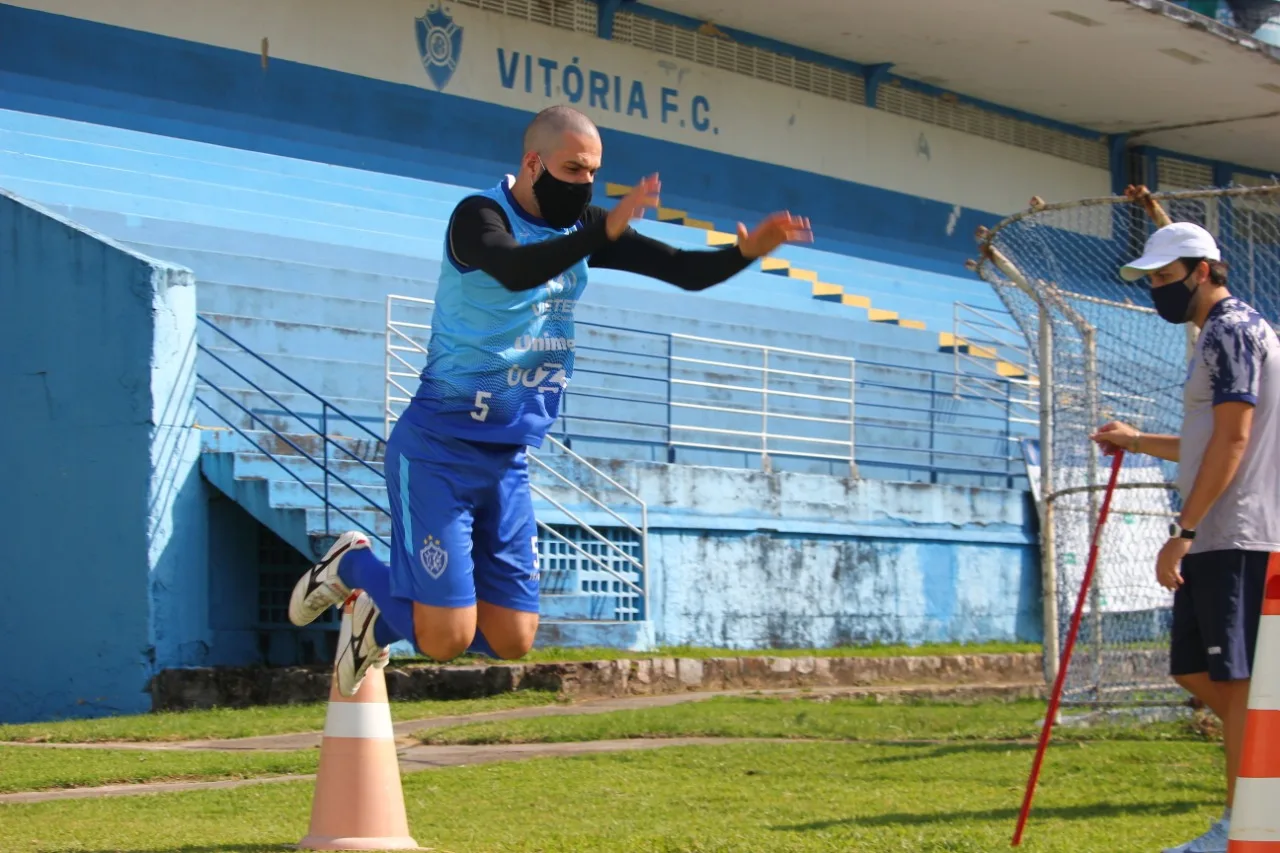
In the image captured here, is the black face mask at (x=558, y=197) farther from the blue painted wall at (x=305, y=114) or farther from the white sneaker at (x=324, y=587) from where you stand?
the blue painted wall at (x=305, y=114)

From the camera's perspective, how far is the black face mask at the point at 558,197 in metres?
5.73

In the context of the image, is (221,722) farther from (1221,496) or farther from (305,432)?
(1221,496)

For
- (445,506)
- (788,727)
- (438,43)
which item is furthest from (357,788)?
(438,43)

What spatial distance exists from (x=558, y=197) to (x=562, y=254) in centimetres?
54

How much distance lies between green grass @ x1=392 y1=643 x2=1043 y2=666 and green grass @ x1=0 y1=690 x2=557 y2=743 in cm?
60

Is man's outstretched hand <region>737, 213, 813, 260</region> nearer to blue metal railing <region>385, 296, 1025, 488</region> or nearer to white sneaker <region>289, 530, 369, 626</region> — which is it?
white sneaker <region>289, 530, 369, 626</region>

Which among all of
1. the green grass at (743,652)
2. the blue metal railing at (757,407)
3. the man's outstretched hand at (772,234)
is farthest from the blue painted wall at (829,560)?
the man's outstretched hand at (772,234)

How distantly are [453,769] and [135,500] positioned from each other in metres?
5.23

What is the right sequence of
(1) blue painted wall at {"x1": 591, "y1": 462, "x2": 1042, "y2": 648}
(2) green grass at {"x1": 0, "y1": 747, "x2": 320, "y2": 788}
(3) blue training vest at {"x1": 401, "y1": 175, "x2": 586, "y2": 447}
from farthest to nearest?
(1) blue painted wall at {"x1": 591, "y1": 462, "x2": 1042, "y2": 648}, (2) green grass at {"x1": 0, "y1": 747, "x2": 320, "y2": 788}, (3) blue training vest at {"x1": 401, "y1": 175, "x2": 586, "y2": 447}

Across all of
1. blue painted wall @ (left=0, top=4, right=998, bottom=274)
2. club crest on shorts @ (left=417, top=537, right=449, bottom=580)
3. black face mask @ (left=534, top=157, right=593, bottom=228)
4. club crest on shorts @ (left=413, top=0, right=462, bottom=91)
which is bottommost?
club crest on shorts @ (left=417, top=537, right=449, bottom=580)

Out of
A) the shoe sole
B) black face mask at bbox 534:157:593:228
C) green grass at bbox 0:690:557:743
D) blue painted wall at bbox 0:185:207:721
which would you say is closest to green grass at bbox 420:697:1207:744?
green grass at bbox 0:690:557:743

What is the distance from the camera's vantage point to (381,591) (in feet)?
19.9

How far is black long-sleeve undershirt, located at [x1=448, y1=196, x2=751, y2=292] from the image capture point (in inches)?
208

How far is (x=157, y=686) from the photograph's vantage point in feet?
42.0
